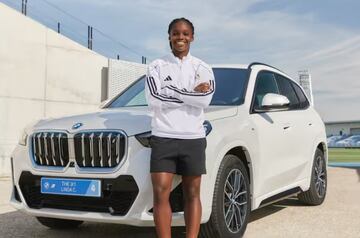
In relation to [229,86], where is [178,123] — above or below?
below

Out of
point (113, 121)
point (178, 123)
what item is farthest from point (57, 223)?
point (178, 123)

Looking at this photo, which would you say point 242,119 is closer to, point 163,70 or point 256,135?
point 256,135

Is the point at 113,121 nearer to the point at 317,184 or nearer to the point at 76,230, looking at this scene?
the point at 76,230

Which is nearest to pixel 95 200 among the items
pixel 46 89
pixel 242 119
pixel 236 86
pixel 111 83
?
pixel 242 119

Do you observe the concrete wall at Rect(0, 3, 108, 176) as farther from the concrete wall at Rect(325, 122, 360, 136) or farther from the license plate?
the concrete wall at Rect(325, 122, 360, 136)

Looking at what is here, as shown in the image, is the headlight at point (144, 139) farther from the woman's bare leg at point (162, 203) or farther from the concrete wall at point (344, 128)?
the concrete wall at point (344, 128)

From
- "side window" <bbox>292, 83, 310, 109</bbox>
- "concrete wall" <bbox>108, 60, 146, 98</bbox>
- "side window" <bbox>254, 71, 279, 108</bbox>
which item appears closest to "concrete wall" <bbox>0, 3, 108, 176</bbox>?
"concrete wall" <bbox>108, 60, 146, 98</bbox>

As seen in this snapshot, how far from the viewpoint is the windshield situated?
203 inches

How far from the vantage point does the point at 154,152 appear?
368 centimetres

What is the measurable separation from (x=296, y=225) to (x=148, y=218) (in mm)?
2315

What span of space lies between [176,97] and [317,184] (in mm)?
3934

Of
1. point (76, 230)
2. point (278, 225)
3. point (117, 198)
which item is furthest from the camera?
point (278, 225)

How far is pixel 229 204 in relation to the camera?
4.58 m

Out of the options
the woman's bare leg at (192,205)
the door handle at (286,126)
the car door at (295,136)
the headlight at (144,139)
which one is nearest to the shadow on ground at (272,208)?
the car door at (295,136)
